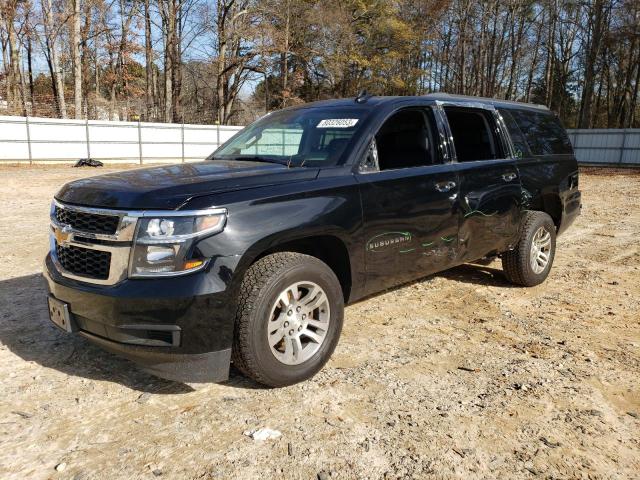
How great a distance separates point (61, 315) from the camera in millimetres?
→ 3068

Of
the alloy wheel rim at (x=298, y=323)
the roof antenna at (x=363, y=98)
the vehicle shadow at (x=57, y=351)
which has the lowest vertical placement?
the vehicle shadow at (x=57, y=351)

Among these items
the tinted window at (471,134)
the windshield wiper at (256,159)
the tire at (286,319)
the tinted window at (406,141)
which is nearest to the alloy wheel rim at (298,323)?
the tire at (286,319)

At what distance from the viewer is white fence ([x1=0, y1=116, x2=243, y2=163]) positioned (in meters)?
23.2

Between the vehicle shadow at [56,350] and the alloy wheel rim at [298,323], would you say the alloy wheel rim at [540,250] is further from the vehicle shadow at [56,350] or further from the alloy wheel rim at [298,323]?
the vehicle shadow at [56,350]

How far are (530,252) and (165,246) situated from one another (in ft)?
12.6

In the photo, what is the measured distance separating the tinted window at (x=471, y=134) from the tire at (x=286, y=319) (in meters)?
1.99

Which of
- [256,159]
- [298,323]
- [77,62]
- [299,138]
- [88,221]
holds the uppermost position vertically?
[77,62]

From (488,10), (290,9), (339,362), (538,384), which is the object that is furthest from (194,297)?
(488,10)

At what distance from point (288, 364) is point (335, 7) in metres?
38.8

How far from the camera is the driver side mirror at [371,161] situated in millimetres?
3582

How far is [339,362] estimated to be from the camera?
3586 millimetres

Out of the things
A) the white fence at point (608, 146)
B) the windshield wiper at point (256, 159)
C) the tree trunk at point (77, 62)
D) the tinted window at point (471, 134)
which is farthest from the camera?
the tree trunk at point (77, 62)

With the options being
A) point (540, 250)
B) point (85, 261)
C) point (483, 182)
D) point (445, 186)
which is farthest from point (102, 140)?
point (85, 261)

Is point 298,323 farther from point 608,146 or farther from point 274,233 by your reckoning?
point 608,146
